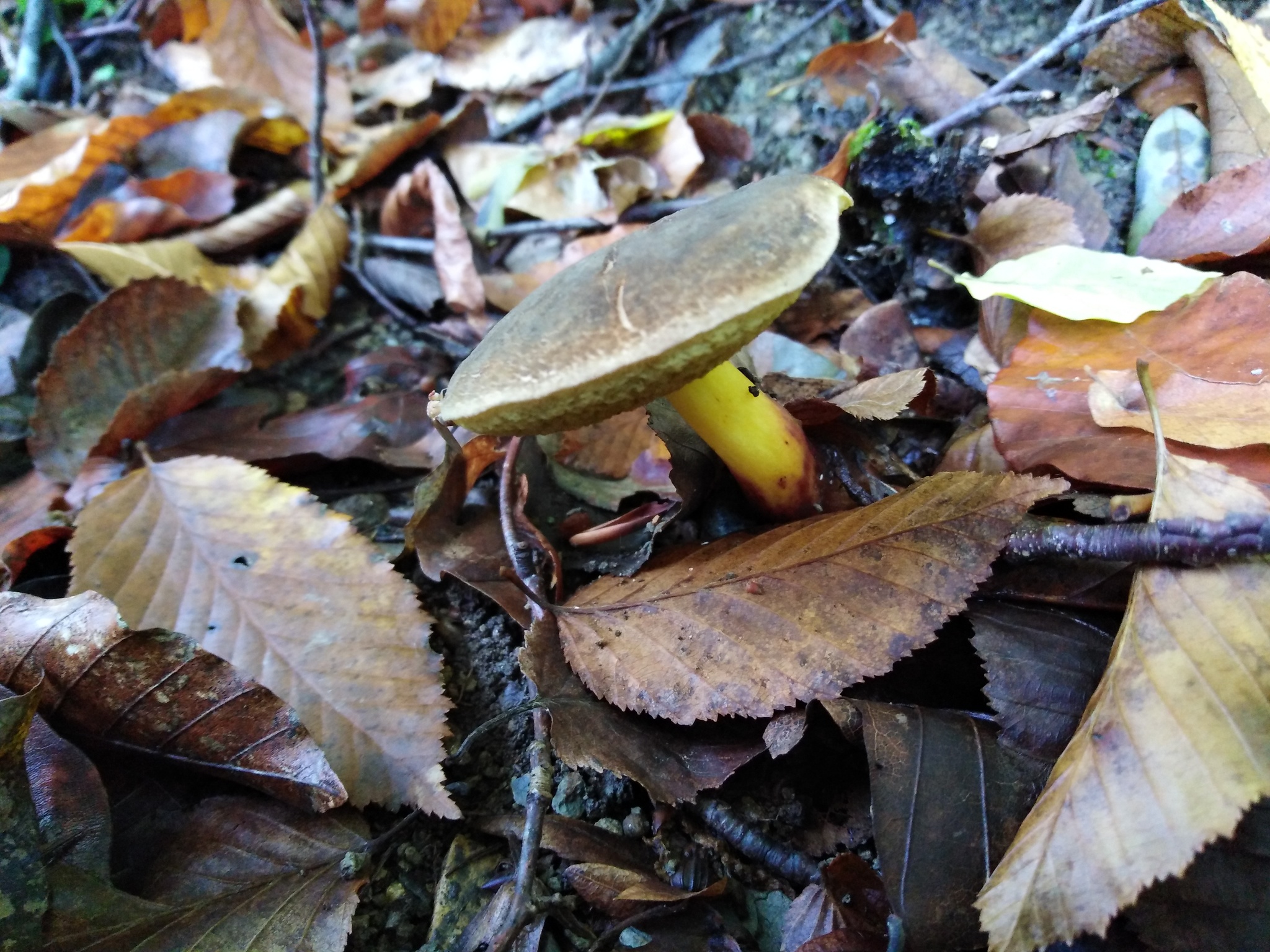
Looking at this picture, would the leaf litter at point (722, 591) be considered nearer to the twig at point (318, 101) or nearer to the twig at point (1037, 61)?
the twig at point (1037, 61)

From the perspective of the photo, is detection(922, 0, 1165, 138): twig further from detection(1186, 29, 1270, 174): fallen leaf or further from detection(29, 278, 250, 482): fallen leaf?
detection(29, 278, 250, 482): fallen leaf

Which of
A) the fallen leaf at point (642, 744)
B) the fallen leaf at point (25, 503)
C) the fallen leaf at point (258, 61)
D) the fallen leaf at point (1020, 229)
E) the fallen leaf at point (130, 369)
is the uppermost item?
the fallen leaf at point (258, 61)

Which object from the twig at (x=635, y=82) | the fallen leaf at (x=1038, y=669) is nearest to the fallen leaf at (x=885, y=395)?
the fallen leaf at (x=1038, y=669)

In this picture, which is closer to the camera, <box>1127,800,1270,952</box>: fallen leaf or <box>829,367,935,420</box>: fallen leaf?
<box>1127,800,1270,952</box>: fallen leaf

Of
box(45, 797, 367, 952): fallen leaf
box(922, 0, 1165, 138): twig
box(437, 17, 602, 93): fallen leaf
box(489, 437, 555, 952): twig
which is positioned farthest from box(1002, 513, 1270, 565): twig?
box(437, 17, 602, 93): fallen leaf

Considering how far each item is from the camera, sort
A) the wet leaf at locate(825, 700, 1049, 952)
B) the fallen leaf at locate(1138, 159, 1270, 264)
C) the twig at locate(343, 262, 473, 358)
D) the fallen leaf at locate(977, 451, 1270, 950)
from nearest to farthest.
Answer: the fallen leaf at locate(977, 451, 1270, 950), the wet leaf at locate(825, 700, 1049, 952), the fallen leaf at locate(1138, 159, 1270, 264), the twig at locate(343, 262, 473, 358)

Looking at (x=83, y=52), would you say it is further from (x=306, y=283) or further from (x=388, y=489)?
(x=388, y=489)

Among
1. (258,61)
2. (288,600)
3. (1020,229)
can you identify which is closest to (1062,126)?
(1020,229)
